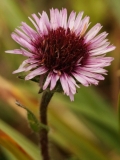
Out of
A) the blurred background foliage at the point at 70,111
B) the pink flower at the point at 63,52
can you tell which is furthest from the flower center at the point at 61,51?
the blurred background foliage at the point at 70,111

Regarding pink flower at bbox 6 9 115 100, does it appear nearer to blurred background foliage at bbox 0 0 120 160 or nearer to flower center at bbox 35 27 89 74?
flower center at bbox 35 27 89 74

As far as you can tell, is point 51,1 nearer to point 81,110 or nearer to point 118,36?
point 118,36

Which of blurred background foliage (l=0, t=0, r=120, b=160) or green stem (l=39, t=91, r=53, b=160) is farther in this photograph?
blurred background foliage (l=0, t=0, r=120, b=160)

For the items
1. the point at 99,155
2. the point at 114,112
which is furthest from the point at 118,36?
the point at 99,155

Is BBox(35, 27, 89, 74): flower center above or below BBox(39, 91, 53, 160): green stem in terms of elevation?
above

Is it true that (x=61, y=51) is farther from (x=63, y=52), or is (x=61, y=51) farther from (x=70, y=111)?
(x=70, y=111)

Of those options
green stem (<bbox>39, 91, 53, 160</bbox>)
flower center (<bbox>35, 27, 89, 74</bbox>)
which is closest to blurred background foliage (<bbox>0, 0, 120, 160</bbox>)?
green stem (<bbox>39, 91, 53, 160</bbox>)

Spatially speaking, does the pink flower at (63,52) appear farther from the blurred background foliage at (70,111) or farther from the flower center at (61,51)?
the blurred background foliage at (70,111)
